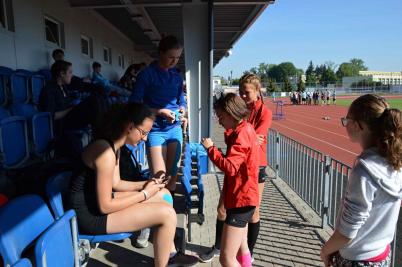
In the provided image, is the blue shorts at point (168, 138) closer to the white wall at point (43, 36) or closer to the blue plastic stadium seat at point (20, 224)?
the blue plastic stadium seat at point (20, 224)

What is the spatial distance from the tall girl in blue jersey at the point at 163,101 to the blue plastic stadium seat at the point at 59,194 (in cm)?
86

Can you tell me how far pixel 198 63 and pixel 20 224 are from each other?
18.3 feet

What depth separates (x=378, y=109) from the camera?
5.81 ft

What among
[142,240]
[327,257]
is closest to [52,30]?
[142,240]

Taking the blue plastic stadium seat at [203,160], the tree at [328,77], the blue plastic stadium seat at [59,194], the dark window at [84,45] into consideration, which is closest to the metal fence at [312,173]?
the blue plastic stadium seat at [203,160]

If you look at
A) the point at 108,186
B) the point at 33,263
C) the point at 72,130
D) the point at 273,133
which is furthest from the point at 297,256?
the point at 273,133

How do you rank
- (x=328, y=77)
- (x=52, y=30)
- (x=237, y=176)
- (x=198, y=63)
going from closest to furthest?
(x=237, y=176) → (x=198, y=63) → (x=52, y=30) → (x=328, y=77)

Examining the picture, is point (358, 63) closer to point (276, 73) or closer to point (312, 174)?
point (276, 73)

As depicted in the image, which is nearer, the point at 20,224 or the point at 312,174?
the point at 20,224

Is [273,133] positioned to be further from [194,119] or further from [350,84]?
[350,84]

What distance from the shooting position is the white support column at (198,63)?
22.6 ft

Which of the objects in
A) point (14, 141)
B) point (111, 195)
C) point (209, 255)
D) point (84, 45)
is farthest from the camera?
point (84, 45)

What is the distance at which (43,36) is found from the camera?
670 centimetres

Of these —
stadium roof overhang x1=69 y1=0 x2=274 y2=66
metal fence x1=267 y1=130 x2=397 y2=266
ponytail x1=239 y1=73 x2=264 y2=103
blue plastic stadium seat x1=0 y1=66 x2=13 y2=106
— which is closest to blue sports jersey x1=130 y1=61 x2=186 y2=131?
ponytail x1=239 y1=73 x2=264 y2=103
